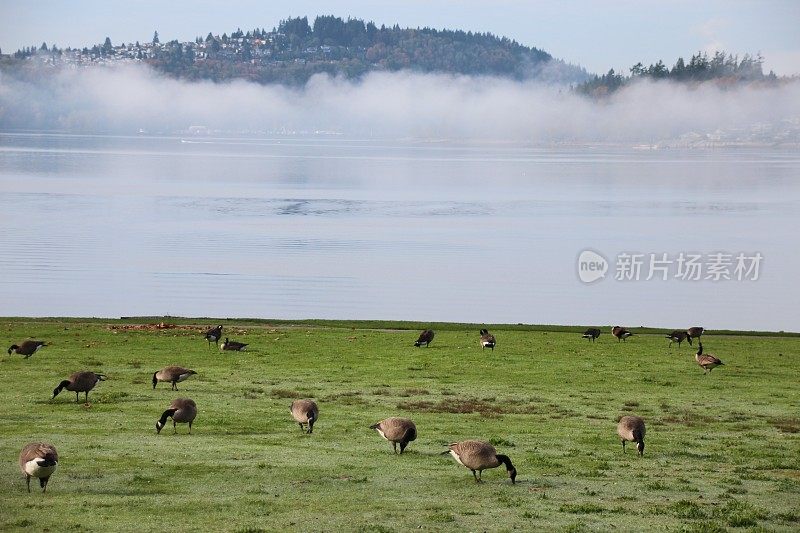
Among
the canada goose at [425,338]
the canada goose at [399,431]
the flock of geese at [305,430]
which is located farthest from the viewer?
the canada goose at [425,338]

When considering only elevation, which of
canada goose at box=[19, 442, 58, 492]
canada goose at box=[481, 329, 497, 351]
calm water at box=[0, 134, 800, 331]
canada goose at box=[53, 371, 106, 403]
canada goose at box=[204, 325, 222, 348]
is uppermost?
canada goose at box=[19, 442, 58, 492]

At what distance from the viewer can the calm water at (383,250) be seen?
5797 cm

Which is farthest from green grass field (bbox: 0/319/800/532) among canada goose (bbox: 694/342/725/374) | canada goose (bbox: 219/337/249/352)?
canada goose (bbox: 219/337/249/352)

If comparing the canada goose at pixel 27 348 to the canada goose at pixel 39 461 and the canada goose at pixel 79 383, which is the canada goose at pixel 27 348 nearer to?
the canada goose at pixel 79 383

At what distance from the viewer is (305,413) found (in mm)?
Answer: 20531

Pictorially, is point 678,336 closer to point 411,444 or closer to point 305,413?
point 411,444

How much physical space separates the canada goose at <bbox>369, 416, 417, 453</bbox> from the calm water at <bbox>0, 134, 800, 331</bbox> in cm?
3307

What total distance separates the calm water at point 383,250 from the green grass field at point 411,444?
21.1m

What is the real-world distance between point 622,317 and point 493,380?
96.0 ft

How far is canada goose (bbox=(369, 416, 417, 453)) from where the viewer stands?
1869cm

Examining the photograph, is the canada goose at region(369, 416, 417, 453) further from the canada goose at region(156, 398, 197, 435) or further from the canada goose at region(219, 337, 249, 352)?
the canada goose at region(219, 337, 249, 352)

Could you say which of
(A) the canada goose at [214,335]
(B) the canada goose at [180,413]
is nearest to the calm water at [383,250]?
(A) the canada goose at [214,335]

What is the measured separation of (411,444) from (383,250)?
6456 cm

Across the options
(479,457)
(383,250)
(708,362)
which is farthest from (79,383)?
(383,250)
